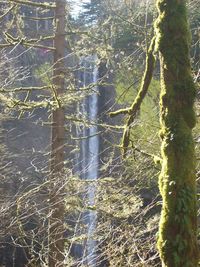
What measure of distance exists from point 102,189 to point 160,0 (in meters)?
4.38

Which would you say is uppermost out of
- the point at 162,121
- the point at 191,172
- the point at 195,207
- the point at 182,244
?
the point at 162,121

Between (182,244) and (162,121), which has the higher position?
(162,121)

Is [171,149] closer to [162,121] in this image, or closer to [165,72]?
[162,121]

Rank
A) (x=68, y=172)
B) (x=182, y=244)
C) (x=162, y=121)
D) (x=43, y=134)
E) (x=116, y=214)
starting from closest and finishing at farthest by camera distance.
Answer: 1. (x=182, y=244)
2. (x=162, y=121)
3. (x=116, y=214)
4. (x=68, y=172)
5. (x=43, y=134)

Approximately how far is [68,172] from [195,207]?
4.44 metres

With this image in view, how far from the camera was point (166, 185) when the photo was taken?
319cm

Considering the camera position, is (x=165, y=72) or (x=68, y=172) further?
(x=68, y=172)

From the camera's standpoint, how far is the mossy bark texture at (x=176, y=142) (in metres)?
3.07

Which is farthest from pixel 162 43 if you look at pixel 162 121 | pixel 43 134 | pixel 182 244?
pixel 43 134

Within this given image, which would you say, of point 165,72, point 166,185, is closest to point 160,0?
point 165,72

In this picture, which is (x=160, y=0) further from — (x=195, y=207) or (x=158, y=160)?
(x=195, y=207)

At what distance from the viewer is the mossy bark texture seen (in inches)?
121

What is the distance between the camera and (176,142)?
10.4 ft

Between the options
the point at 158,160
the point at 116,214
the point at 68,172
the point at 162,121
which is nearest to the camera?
the point at 162,121
